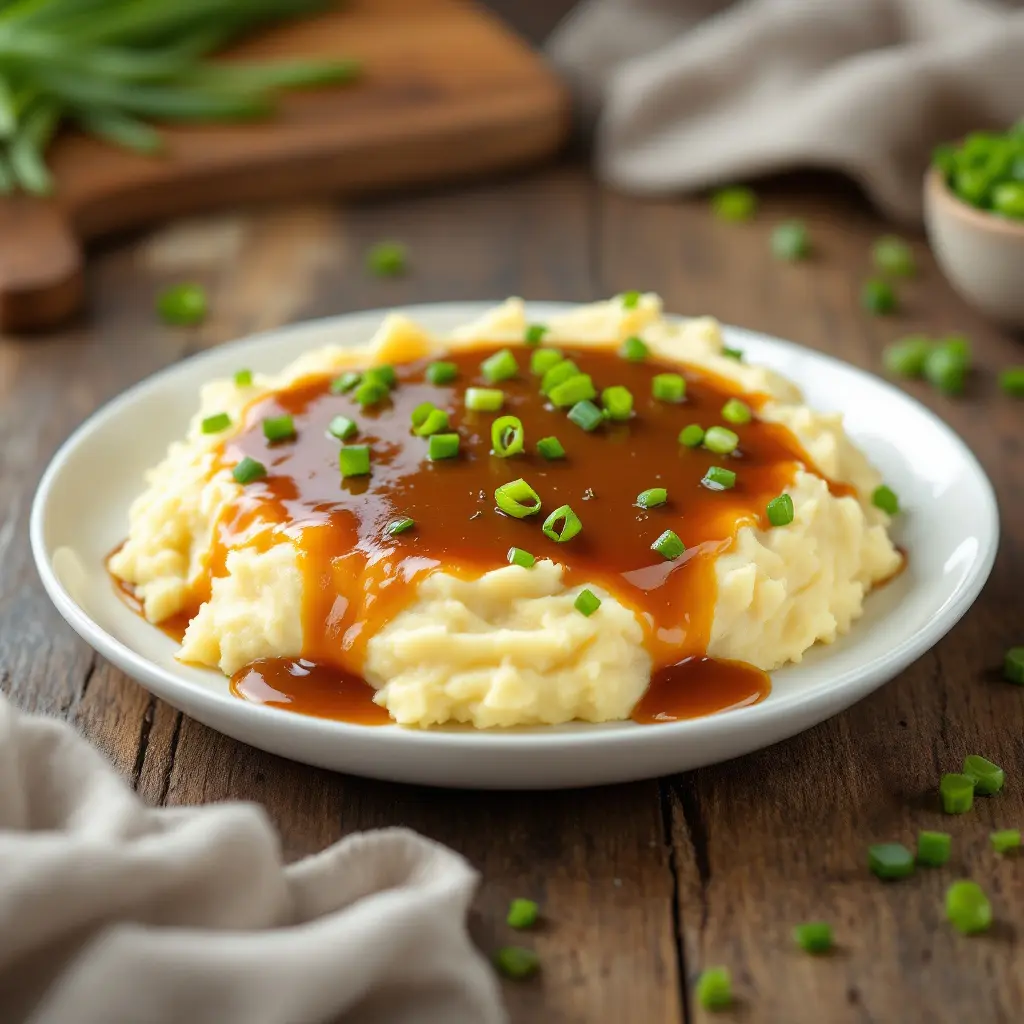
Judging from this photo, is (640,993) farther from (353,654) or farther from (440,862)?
(353,654)

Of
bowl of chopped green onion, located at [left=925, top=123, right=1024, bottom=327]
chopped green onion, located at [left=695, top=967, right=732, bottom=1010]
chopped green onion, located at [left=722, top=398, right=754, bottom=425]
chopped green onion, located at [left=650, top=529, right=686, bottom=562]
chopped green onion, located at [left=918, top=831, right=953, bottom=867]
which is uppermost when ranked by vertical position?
chopped green onion, located at [left=650, top=529, right=686, bottom=562]

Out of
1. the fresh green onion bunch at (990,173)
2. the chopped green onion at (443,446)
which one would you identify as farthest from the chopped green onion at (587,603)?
the fresh green onion bunch at (990,173)

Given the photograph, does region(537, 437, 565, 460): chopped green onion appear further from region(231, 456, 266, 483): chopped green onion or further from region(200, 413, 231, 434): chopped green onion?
region(200, 413, 231, 434): chopped green onion

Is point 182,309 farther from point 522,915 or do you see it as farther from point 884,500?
point 522,915

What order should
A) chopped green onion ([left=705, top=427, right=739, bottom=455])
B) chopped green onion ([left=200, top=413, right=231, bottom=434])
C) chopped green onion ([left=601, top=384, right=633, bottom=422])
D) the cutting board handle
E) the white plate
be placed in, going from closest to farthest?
1. the white plate
2. chopped green onion ([left=705, top=427, right=739, bottom=455])
3. chopped green onion ([left=601, top=384, right=633, bottom=422])
4. chopped green onion ([left=200, top=413, right=231, bottom=434])
5. the cutting board handle

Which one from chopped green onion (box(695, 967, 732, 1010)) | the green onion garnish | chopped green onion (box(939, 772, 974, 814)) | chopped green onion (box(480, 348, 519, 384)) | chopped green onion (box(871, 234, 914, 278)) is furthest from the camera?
chopped green onion (box(871, 234, 914, 278))

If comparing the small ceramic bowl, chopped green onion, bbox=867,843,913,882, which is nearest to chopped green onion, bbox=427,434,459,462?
chopped green onion, bbox=867,843,913,882

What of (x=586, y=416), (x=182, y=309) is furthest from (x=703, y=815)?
(x=182, y=309)
